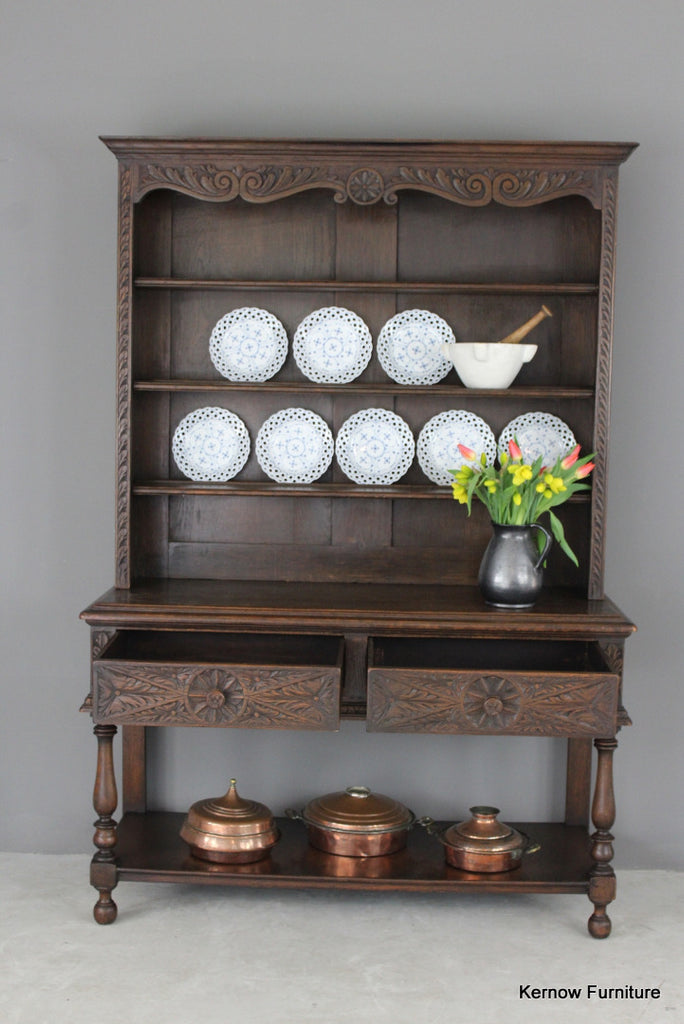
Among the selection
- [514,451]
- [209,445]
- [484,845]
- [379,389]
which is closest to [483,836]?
[484,845]

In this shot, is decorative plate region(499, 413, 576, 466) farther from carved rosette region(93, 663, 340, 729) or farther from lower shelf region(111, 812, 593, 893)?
lower shelf region(111, 812, 593, 893)

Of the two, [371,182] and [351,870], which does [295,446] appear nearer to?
[371,182]

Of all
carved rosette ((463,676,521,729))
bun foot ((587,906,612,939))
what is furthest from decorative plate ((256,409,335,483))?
bun foot ((587,906,612,939))

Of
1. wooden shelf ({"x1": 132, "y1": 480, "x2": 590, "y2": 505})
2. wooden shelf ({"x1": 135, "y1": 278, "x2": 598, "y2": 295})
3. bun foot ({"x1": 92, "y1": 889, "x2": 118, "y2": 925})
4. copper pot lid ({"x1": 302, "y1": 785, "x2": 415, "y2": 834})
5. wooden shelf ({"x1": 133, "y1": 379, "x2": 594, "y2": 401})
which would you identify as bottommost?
bun foot ({"x1": 92, "y1": 889, "x2": 118, "y2": 925})

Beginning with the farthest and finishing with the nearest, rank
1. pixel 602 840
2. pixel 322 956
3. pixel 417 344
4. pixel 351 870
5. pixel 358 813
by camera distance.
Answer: pixel 417 344, pixel 358 813, pixel 351 870, pixel 602 840, pixel 322 956

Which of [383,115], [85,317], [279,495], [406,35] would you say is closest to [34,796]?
[279,495]

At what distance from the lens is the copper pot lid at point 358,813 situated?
3312 mm

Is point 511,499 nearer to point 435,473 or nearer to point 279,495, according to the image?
point 435,473

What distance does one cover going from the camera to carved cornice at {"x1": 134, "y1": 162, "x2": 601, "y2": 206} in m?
3.27

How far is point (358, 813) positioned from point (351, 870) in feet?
0.59

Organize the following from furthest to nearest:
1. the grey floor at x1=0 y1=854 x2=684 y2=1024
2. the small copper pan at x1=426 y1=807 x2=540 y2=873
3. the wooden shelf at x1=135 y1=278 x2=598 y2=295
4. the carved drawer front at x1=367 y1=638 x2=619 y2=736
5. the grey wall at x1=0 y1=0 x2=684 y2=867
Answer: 1. the grey wall at x1=0 y1=0 x2=684 y2=867
2. the wooden shelf at x1=135 y1=278 x2=598 y2=295
3. the small copper pan at x1=426 y1=807 x2=540 y2=873
4. the carved drawer front at x1=367 y1=638 x2=619 y2=736
5. the grey floor at x1=0 y1=854 x2=684 y2=1024

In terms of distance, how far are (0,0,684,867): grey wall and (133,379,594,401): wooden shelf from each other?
31cm

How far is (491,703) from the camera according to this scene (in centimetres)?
303

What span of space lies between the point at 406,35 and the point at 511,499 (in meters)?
1.52
